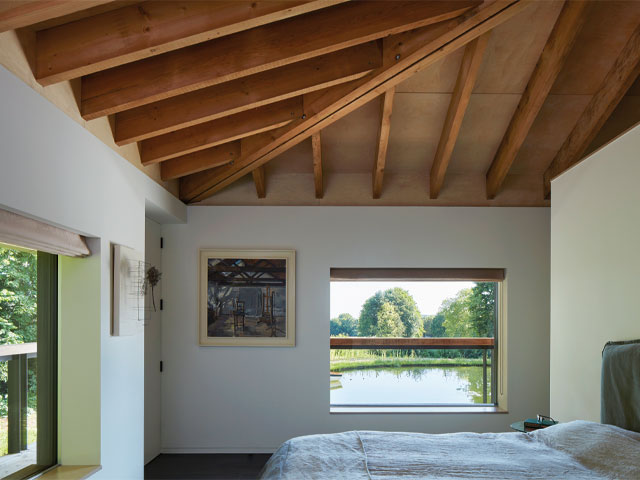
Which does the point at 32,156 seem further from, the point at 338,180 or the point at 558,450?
the point at 338,180

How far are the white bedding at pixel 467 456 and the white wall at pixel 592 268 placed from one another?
2.19 ft

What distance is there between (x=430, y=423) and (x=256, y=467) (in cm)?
164

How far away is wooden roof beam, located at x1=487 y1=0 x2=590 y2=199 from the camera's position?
3.58 metres

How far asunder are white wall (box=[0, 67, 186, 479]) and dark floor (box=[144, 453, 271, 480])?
2.73 feet

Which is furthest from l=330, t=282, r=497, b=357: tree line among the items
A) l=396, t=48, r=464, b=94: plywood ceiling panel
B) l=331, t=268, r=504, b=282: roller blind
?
l=396, t=48, r=464, b=94: plywood ceiling panel

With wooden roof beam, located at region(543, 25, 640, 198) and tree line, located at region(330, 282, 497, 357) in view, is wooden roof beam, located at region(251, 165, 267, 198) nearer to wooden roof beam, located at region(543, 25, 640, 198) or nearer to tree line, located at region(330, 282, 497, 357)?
tree line, located at region(330, 282, 497, 357)

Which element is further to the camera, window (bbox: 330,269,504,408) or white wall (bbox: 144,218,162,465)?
window (bbox: 330,269,504,408)

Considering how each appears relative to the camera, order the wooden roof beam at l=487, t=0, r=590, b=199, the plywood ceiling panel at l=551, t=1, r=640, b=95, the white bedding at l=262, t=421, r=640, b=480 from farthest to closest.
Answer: the plywood ceiling panel at l=551, t=1, r=640, b=95
the wooden roof beam at l=487, t=0, r=590, b=199
the white bedding at l=262, t=421, r=640, b=480

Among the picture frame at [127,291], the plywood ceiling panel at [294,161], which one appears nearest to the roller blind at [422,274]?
the plywood ceiling panel at [294,161]

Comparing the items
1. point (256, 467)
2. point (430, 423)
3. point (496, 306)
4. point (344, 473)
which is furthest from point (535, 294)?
point (344, 473)

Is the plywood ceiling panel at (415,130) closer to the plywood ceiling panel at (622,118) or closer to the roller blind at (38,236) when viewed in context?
the plywood ceiling panel at (622,118)

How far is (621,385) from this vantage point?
9.32 feet

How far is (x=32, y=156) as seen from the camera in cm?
246

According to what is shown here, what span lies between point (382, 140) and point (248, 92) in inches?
60.1
